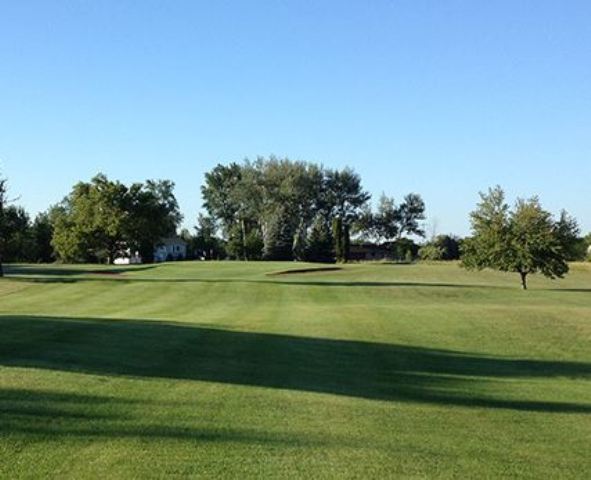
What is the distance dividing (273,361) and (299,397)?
361 cm

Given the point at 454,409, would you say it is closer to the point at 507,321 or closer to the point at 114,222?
the point at 507,321

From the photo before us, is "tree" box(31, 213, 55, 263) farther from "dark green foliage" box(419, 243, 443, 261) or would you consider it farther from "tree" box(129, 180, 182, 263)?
"dark green foliage" box(419, 243, 443, 261)

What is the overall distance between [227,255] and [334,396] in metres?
102

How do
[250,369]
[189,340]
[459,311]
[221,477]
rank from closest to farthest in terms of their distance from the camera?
[221,477], [250,369], [189,340], [459,311]

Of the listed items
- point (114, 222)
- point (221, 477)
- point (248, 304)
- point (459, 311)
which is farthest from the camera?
point (114, 222)

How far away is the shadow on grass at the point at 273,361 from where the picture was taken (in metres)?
11.2

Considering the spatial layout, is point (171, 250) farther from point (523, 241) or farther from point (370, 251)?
point (523, 241)

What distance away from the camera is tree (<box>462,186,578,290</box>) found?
143 ft

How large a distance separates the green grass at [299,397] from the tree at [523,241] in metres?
20.6

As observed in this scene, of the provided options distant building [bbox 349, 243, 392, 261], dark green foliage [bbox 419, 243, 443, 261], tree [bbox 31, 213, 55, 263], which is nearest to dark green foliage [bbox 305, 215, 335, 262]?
dark green foliage [bbox 419, 243, 443, 261]

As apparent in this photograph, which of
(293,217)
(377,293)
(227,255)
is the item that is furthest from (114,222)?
(377,293)

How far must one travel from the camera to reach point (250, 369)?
12.4m

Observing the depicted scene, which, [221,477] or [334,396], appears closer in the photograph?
[221,477]

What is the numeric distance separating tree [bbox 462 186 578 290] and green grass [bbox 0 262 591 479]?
810 inches
